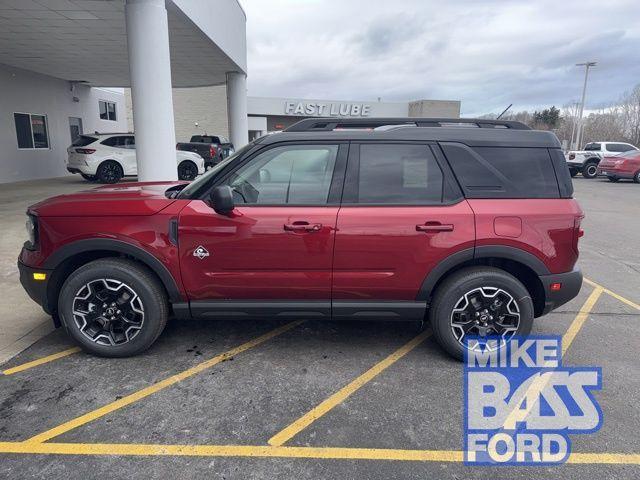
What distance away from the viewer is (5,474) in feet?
7.55

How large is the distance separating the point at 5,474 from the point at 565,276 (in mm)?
3859

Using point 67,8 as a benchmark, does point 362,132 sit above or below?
below

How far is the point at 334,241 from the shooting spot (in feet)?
10.8

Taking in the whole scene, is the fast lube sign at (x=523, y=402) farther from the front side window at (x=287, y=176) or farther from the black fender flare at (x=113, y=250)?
the black fender flare at (x=113, y=250)

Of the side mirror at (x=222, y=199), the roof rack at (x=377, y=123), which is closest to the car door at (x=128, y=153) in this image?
the roof rack at (x=377, y=123)

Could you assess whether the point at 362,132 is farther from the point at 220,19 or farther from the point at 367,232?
the point at 220,19

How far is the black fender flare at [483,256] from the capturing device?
11.0 feet

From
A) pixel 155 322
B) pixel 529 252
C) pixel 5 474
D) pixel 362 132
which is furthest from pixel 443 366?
pixel 5 474

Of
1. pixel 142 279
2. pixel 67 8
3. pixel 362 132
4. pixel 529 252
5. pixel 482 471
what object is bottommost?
pixel 482 471

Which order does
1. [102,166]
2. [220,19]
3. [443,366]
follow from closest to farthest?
[443,366] < [220,19] < [102,166]

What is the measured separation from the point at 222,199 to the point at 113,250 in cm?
98

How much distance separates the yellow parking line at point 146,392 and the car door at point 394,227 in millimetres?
900

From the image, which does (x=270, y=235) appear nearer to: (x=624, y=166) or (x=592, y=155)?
(x=624, y=166)

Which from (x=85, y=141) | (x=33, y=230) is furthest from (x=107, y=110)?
(x=33, y=230)
